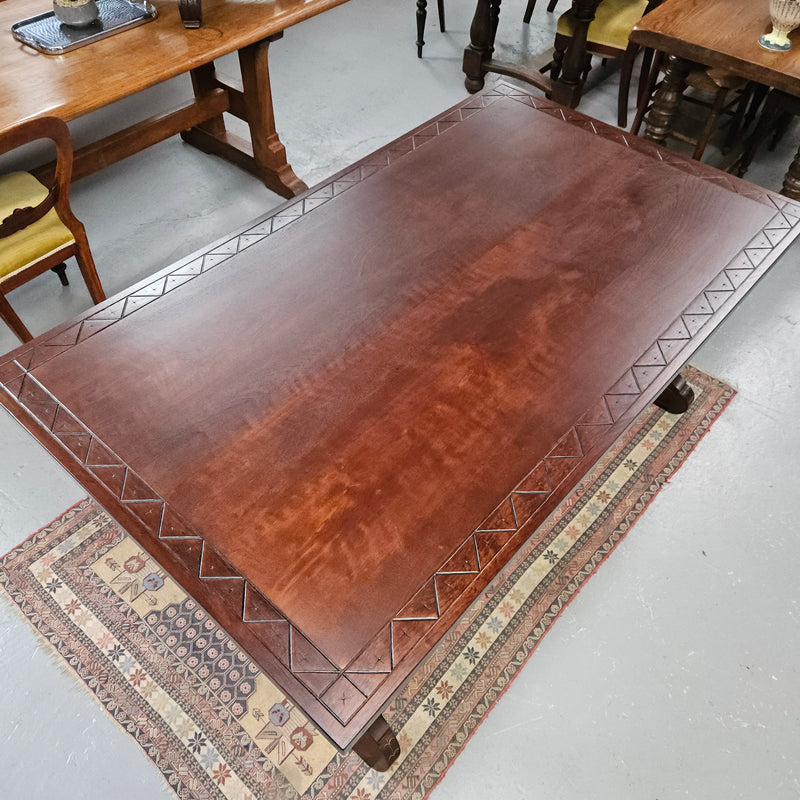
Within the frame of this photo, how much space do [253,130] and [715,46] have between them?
Answer: 1820mm

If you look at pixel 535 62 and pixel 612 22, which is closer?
pixel 612 22

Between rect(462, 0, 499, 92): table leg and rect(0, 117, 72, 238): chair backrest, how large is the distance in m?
2.26

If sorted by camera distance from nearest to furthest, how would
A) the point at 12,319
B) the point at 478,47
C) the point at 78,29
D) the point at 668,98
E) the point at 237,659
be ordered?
1. the point at 237,659
2. the point at 12,319
3. the point at 78,29
4. the point at 668,98
5. the point at 478,47

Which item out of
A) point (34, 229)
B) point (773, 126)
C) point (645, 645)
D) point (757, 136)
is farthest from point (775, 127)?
point (34, 229)

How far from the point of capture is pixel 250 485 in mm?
1291

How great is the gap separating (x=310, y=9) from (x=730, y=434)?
216 centimetres

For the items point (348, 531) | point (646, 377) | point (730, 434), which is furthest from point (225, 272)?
point (730, 434)

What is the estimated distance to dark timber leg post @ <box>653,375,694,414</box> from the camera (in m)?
2.17

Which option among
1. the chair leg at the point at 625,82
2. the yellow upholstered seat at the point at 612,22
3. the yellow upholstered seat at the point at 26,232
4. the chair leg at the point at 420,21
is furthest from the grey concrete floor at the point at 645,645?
the chair leg at the point at 420,21

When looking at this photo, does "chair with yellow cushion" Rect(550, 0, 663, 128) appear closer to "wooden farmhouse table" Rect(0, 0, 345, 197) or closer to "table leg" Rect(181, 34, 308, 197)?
"wooden farmhouse table" Rect(0, 0, 345, 197)

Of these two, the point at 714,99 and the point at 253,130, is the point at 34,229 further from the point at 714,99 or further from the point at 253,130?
the point at 714,99

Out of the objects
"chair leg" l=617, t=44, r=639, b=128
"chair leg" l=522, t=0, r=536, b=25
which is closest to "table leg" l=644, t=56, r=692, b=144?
"chair leg" l=617, t=44, r=639, b=128

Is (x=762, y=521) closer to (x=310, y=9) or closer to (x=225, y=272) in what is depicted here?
(x=225, y=272)

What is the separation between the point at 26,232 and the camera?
2.08 meters
